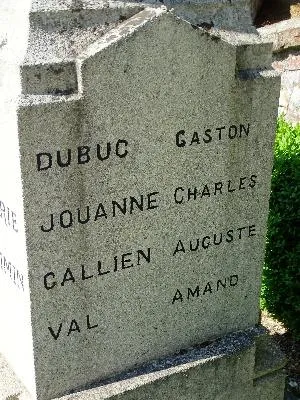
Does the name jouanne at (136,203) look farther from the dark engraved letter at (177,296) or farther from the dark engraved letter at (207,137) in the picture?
the dark engraved letter at (177,296)

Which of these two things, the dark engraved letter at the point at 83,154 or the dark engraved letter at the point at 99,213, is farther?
the dark engraved letter at the point at 99,213

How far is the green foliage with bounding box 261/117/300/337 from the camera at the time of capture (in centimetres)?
414

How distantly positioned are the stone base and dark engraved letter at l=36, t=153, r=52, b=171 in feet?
3.60

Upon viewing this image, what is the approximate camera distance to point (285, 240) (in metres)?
4.20

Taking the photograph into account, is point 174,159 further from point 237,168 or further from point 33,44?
point 33,44

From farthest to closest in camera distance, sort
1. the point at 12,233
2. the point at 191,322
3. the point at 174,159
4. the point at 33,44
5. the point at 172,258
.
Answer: the point at 191,322 → the point at 172,258 → the point at 174,159 → the point at 12,233 → the point at 33,44

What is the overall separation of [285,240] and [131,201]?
1.94 m

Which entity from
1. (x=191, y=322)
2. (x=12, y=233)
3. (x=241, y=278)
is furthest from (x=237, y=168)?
(x=12, y=233)

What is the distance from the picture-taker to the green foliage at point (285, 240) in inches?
163

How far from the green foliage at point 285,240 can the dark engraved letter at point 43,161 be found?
2.25 m

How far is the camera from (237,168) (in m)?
2.87

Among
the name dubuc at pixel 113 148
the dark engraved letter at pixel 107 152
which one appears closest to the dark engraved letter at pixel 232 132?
the name dubuc at pixel 113 148

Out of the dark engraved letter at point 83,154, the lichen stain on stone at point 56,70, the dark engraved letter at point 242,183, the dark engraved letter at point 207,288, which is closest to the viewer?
the lichen stain on stone at point 56,70

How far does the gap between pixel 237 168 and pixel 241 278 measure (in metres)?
0.64
